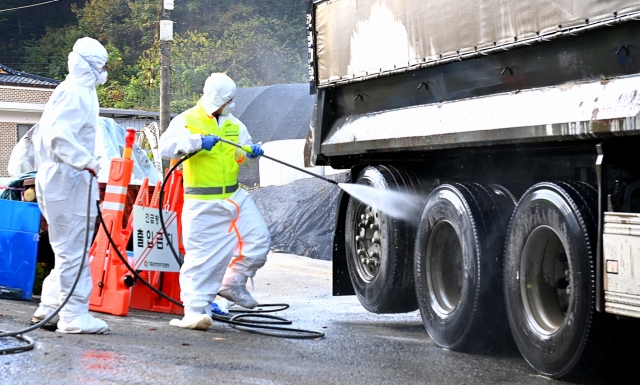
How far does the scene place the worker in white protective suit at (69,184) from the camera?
6664mm

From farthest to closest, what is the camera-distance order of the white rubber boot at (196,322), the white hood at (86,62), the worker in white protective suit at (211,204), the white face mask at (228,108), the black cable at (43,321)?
the white face mask at (228,108) < the worker in white protective suit at (211,204) < the white rubber boot at (196,322) < the white hood at (86,62) < the black cable at (43,321)

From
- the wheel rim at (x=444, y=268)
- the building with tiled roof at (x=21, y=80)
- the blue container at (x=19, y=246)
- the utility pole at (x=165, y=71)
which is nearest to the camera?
the wheel rim at (x=444, y=268)

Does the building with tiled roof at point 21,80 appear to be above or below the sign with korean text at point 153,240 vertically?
above

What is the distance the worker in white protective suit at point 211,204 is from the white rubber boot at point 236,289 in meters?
0.18

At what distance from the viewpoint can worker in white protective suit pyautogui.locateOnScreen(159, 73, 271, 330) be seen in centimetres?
732

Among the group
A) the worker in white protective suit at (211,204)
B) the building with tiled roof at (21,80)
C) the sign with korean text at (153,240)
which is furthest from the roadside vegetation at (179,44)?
the worker in white protective suit at (211,204)

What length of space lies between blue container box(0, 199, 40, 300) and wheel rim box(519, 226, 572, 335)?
202 inches

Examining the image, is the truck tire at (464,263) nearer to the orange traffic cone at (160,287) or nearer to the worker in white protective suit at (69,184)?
the worker in white protective suit at (69,184)

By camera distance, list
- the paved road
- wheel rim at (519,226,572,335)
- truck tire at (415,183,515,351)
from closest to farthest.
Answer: the paved road, wheel rim at (519,226,572,335), truck tire at (415,183,515,351)

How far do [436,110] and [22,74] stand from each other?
4066 centimetres

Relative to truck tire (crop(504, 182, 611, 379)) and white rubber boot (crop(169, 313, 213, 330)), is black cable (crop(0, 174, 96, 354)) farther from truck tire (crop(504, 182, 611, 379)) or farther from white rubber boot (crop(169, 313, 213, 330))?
truck tire (crop(504, 182, 611, 379))

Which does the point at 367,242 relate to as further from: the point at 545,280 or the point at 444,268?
the point at 545,280

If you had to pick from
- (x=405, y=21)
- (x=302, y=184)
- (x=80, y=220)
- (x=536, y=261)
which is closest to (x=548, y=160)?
(x=536, y=261)

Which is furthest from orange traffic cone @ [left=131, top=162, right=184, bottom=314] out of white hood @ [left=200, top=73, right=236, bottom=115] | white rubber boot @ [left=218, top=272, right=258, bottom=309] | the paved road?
white hood @ [left=200, top=73, right=236, bottom=115]
